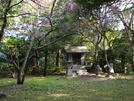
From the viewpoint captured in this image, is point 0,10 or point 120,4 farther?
point 120,4

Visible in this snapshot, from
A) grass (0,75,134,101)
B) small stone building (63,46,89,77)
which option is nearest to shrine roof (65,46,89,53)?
small stone building (63,46,89,77)

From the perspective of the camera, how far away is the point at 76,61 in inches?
696

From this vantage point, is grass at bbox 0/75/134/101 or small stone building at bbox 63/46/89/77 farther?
small stone building at bbox 63/46/89/77

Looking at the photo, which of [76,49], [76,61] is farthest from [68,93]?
[76,61]

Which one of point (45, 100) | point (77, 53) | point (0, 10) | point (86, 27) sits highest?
point (86, 27)

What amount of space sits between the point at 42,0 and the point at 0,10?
3.71 meters

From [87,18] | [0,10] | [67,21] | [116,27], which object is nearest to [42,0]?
[0,10]

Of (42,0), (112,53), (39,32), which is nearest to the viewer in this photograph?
(42,0)

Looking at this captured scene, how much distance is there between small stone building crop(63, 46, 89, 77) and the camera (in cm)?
1570

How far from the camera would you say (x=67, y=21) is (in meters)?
14.4

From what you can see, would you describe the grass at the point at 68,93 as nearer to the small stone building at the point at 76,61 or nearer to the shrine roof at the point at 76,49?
the small stone building at the point at 76,61

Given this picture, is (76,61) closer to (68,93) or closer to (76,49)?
(76,49)

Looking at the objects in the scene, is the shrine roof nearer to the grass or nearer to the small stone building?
the small stone building

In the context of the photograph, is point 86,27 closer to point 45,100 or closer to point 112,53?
point 112,53
